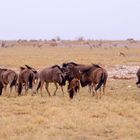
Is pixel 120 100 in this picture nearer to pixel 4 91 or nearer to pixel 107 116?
pixel 107 116

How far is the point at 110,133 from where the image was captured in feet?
41.2

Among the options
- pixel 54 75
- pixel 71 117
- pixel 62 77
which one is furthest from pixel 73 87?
pixel 71 117

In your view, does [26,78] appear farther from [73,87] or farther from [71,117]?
[71,117]

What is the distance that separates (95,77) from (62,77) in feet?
4.50

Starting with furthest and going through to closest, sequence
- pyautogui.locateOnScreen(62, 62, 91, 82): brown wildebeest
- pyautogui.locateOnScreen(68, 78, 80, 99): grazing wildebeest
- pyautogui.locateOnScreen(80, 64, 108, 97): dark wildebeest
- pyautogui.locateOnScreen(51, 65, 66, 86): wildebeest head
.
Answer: pyautogui.locateOnScreen(62, 62, 91, 82): brown wildebeest, pyautogui.locateOnScreen(51, 65, 66, 86): wildebeest head, pyautogui.locateOnScreen(80, 64, 108, 97): dark wildebeest, pyautogui.locateOnScreen(68, 78, 80, 99): grazing wildebeest

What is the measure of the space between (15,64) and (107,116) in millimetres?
21664

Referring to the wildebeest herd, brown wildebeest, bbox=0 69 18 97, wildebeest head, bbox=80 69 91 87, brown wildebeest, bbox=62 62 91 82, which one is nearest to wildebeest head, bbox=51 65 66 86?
the wildebeest herd

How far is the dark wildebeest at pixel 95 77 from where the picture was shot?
19.1 metres

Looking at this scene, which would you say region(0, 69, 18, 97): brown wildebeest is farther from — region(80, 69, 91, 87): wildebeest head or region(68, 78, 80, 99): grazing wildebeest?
region(80, 69, 91, 87): wildebeest head

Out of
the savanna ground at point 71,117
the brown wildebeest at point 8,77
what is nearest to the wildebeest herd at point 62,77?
the brown wildebeest at point 8,77

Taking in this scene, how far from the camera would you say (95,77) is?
19438 mm

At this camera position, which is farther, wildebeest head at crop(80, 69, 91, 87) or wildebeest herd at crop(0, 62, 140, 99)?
wildebeest head at crop(80, 69, 91, 87)

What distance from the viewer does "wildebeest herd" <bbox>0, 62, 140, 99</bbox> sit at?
62.8 feet

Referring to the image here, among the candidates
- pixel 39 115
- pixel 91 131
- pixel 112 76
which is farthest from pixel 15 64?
pixel 91 131
